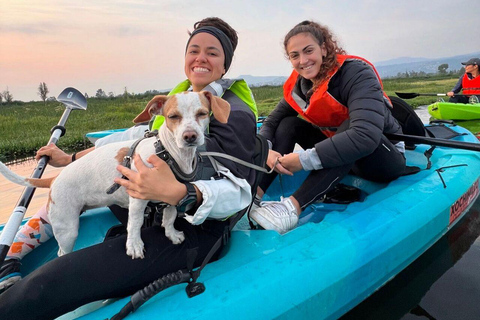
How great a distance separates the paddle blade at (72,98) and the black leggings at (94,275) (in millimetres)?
2347

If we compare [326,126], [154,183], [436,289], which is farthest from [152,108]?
[436,289]

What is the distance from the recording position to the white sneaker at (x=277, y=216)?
2373 mm

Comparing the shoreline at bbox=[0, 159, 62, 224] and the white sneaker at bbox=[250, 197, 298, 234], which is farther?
the shoreline at bbox=[0, 159, 62, 224]

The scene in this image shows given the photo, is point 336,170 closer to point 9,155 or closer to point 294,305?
point 294,305

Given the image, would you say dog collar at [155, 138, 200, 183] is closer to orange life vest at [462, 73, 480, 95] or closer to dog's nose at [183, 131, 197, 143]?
dog's nose at [183, 131, 197, 143]

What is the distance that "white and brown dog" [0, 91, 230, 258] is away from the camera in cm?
167

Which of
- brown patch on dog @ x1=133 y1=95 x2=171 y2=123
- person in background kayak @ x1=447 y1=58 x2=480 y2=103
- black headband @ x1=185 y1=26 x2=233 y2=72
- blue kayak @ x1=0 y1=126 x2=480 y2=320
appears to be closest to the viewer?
blue kayak @ x1=0 y1=126 x2=480 y2=320

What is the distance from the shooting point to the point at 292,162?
260cm

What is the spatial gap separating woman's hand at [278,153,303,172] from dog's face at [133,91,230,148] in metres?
1.02

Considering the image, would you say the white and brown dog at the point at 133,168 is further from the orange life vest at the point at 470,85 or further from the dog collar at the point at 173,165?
the orange life vest at the point at 470,85

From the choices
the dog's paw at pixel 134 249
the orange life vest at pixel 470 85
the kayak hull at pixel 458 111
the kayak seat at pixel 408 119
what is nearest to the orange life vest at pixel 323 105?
the kayak seat at pixel 408 119

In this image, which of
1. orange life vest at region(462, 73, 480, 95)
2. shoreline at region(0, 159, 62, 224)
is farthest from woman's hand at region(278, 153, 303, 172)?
orange life vest at region(462, 73, 480, 95)

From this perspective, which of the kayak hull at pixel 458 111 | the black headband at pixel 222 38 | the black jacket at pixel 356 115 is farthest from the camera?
the kayak hull at pixel 458 111

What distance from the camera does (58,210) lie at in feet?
5.89
